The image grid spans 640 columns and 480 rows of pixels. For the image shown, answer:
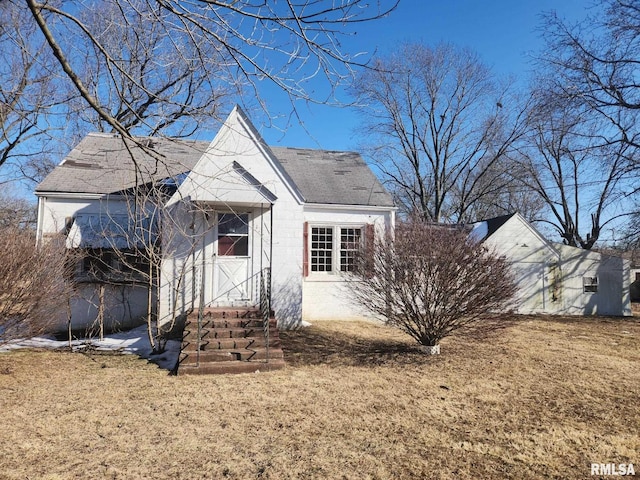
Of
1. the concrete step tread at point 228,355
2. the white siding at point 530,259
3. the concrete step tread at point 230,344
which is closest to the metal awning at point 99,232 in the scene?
the concrete step tread at point 230,344

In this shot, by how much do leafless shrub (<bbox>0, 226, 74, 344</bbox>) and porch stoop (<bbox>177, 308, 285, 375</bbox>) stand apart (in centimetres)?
260

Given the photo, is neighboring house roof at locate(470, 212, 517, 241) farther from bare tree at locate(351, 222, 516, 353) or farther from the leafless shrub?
the leafless shrub

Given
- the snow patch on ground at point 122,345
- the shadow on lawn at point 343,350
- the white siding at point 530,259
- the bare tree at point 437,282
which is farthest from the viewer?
the white siding at point 530,259

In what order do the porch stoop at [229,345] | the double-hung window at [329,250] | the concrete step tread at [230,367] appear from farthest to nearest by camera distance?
1. the double-hung window at [329,250]
2. the porch stoop at [229,345]
3. the concrete step tread at [230,367]

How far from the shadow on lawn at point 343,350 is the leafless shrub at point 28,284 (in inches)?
185

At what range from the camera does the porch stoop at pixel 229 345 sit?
7109 millimetres

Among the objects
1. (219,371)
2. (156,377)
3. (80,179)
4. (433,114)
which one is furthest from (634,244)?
(80,179)

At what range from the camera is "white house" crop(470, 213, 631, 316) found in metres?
17.4

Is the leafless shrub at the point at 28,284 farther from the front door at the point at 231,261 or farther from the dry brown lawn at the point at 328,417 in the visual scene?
the front door at the point at 231,261

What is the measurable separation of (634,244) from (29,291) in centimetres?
2017

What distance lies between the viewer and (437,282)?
762 cm

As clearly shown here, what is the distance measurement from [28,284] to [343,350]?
6.15 m

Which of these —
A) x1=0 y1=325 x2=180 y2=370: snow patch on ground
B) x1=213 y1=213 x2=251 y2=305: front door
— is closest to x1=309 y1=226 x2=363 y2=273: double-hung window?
x1=213 y1=213 x2=251 y2=305: front door

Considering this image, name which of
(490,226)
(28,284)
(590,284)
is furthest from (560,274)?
(28,284)
